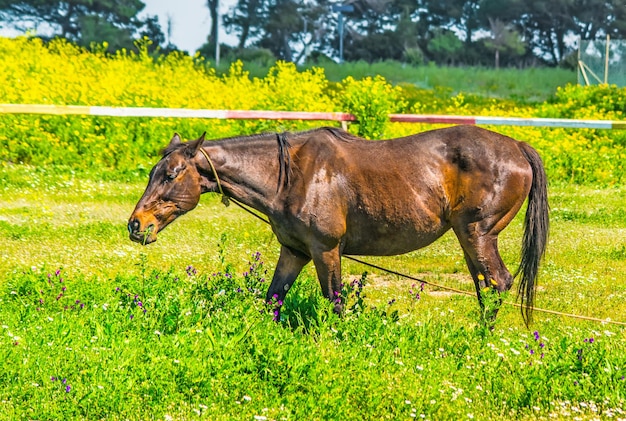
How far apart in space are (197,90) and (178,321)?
15978mm

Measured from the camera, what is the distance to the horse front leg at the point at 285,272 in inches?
272

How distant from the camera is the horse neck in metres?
6.71

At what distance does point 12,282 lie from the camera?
7508mm

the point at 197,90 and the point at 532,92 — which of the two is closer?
the point at 197,90

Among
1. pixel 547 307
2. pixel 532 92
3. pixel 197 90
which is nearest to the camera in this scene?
pixel 547 307

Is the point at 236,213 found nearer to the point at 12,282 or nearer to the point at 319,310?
the point at 12,282

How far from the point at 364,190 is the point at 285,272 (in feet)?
2.81

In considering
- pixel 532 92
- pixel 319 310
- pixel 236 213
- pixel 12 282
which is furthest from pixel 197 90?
pixel 532 92

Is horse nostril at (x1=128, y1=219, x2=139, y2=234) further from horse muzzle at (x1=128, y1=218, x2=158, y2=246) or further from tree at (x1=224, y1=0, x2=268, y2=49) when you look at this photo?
tree at (x1=224, y1=0, x2=268, y2=49)

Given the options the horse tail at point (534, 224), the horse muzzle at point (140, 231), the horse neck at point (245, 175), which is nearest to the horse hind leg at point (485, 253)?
the horse tail at point (534, 224)

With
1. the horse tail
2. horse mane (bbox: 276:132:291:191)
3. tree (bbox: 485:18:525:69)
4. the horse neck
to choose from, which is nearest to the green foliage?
the horse tail

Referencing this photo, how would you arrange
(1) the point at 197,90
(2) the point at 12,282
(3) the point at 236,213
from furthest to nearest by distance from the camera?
1. (1) the point at 197,90
2. (3) the point at 236,213
3. (2) the point at 12,282

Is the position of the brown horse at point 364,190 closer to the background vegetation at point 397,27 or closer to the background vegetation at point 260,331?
the background vegetation at point 260,331

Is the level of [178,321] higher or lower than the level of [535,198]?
lower
